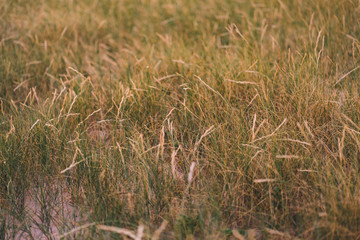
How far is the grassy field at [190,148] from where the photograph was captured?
1.70m

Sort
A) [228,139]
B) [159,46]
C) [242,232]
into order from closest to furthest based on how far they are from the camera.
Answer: [242,232] → [228,139] → [159,46]

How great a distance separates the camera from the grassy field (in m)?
1.70

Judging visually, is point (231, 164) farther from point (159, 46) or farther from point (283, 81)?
point (159, 46)

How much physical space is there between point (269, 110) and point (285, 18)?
5.25 ft

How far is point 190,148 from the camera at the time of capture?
6.76ft

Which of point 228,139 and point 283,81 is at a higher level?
point 283,81

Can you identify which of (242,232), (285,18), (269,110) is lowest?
(242,232)

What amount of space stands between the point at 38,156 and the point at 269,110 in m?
1.28

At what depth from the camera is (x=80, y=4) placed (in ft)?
13.9

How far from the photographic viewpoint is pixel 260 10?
Answer: 3607mm

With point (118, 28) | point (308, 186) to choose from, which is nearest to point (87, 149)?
point (308, 186)

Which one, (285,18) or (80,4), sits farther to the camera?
(80,4)

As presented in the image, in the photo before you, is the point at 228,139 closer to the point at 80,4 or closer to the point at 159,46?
the point at 159,46

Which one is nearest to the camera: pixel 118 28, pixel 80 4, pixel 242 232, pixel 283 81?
pixel 242 232
